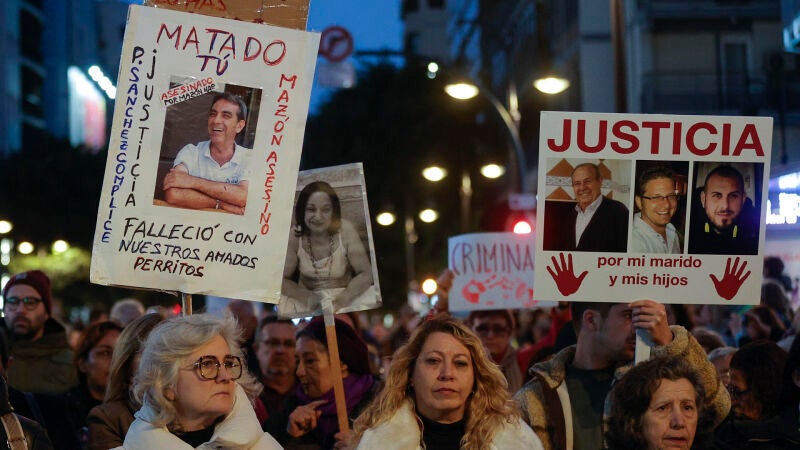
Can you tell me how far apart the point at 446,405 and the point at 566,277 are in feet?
3.50

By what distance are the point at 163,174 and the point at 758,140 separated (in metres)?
2.59

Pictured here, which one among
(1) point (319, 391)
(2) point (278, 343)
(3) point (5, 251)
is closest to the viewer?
(1) point (319, 391)

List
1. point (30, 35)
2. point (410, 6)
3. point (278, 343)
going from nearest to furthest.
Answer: point (278, 343) → point (30, 35) → point (410, 6)

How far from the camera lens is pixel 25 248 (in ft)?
149

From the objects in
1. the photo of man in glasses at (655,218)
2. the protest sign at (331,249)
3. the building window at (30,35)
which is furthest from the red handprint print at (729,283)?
the building window at (30,35)

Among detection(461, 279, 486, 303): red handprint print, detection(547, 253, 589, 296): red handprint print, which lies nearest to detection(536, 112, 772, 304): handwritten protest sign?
detection(547, 253, 589, 296): red handprint print

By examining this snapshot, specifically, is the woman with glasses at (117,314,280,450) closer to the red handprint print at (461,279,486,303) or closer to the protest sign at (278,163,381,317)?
the protest sign at (278,163,381,317)

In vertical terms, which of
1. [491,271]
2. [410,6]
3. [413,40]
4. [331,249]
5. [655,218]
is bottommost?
[331,249]

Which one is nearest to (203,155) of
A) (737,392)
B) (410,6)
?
(737,392)

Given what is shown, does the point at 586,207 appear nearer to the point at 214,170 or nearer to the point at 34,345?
the point at 214,170

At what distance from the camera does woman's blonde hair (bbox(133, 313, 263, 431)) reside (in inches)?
184

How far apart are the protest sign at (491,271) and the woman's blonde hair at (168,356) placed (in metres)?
5.77

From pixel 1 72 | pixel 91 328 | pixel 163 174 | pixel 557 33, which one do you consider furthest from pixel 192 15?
pixel 1 72

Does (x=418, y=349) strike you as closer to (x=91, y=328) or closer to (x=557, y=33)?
(x=91, y=328)
